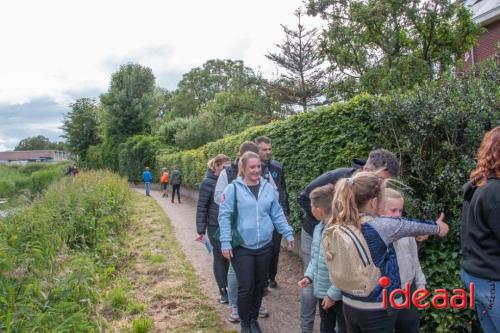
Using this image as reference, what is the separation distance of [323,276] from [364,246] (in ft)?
3.62

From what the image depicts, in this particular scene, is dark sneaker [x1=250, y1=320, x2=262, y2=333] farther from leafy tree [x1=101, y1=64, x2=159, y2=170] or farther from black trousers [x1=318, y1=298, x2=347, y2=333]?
leafy tree [x1=101, y1=64, x2=159, y2=170]

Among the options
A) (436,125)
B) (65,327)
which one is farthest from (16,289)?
(436,125)

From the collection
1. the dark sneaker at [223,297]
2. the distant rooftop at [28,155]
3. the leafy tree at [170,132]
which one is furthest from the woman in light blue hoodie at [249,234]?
the distant rooftop at [28,155]

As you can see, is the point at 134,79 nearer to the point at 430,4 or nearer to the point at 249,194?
the point at 430,4

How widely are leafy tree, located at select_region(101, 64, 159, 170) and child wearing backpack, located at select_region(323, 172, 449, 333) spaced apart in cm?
4091

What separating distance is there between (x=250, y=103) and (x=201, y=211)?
31906mm

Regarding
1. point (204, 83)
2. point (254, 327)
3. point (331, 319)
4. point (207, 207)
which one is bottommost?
point (254, 327)

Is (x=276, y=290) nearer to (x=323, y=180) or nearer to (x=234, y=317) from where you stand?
(x=234, y=317)

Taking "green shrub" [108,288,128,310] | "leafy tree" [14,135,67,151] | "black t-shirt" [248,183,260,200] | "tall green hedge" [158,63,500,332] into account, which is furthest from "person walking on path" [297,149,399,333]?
"leafy tree" [14,135,67,151]

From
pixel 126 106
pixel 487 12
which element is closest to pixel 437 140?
pixel 487 12

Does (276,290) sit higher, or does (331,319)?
(331,319)

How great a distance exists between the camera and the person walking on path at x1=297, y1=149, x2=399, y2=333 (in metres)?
3.45

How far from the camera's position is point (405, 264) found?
3.13 m

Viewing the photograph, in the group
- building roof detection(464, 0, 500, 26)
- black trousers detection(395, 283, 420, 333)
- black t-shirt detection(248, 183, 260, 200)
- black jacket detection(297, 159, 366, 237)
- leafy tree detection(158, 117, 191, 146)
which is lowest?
black trousers detection(395, 283, 420, 333)
